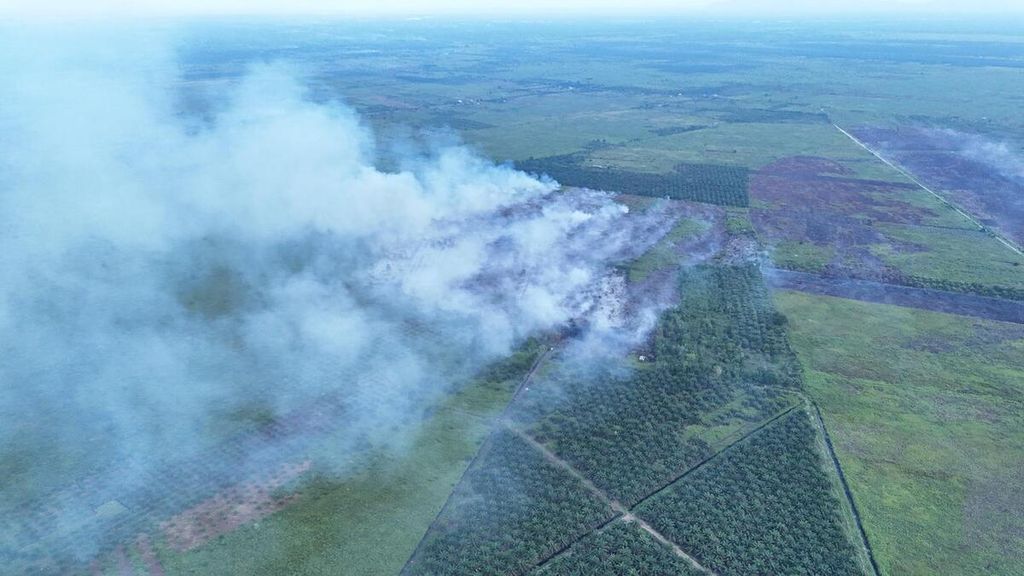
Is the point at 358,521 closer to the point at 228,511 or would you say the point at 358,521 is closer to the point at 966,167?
the point at 228,511

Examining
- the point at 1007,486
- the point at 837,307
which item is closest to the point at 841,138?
the point at 837,307

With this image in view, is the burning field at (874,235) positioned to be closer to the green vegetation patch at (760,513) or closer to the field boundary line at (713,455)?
the field boundary line at (713,455)

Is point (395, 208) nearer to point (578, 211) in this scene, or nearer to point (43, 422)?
point (578, 211)

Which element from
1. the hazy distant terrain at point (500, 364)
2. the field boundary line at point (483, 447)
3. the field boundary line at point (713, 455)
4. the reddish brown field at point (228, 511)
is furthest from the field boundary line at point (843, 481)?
the reddish brown field at point (228, 511)

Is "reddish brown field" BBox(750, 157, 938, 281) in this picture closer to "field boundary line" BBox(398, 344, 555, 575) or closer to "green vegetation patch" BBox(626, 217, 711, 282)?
"green vegetation patch" BBox(626, 217, 711, 282)

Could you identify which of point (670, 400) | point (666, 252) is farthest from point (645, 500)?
point (666, 252)

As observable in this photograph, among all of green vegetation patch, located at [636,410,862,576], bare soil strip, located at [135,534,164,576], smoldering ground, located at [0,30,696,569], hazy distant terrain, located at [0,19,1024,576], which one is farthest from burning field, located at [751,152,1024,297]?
bare soil strip, located at [135,534,164,576]
